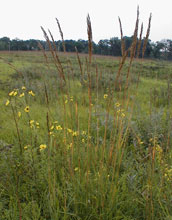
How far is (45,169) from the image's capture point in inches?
60.1

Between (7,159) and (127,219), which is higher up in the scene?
(7,159)

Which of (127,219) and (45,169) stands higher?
(45,169)


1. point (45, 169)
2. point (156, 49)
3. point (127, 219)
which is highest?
point (156, 49)

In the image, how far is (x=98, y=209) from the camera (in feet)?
4.06

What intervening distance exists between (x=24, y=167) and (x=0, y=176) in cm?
18

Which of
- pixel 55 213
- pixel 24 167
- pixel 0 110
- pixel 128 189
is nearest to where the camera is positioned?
pixel 55 213

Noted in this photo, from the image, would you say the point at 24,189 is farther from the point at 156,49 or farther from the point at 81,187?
the point at 156,49

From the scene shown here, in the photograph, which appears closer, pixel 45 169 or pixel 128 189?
pixel 128 189

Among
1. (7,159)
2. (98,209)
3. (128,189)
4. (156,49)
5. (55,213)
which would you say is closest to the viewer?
(55,213)

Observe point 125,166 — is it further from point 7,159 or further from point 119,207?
point 7,159

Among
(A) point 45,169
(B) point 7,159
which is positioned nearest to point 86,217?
(A) point 45,169

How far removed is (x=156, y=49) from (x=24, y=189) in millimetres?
53880

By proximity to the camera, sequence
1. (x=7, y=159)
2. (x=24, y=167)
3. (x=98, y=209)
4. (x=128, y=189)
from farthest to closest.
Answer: (x=7, y=159) < (x=24, y=167) < (x=128, y=189) < (x=98, y=209)

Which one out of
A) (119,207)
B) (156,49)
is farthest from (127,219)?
(156,49)
